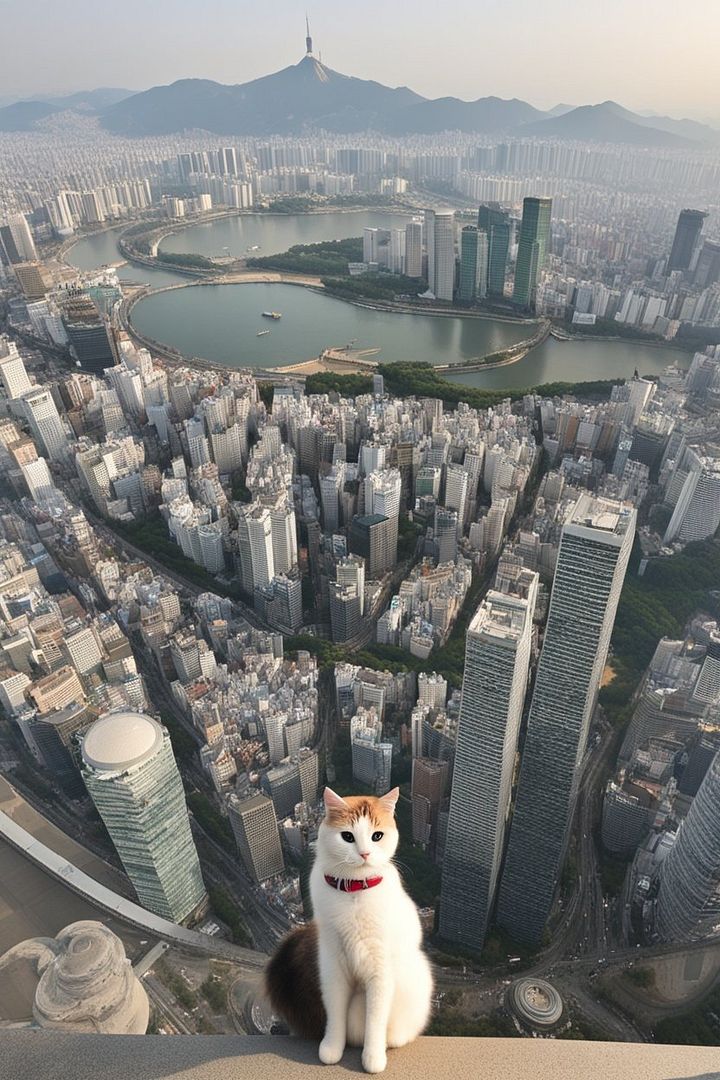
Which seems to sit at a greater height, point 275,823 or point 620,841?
point 275,823

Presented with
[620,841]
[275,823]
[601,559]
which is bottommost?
[620,841]

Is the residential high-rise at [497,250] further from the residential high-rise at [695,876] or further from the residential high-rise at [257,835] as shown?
the residential high-rise at [257,835]

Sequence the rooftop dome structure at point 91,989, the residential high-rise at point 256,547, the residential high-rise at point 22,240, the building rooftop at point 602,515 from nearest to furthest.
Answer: the rooftop dome structure at point 91,989, the building rooftop at point 602,515, the residential high-rise at point 256,547, the residential high-rise at point 22,240

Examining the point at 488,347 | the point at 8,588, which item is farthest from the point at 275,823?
the point at 488,347

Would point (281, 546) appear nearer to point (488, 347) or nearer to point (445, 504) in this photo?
point (445, 504)

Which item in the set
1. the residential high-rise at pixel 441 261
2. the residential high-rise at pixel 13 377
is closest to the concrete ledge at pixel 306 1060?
the residential high-rise at pixel 13 377

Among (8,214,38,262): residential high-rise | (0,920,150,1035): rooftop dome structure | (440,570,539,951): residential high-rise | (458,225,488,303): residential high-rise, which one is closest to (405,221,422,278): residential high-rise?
(458,225,488,303): residential high-rise

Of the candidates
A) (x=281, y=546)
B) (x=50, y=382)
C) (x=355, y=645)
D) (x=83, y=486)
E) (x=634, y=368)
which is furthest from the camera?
(x=634, y=368)
